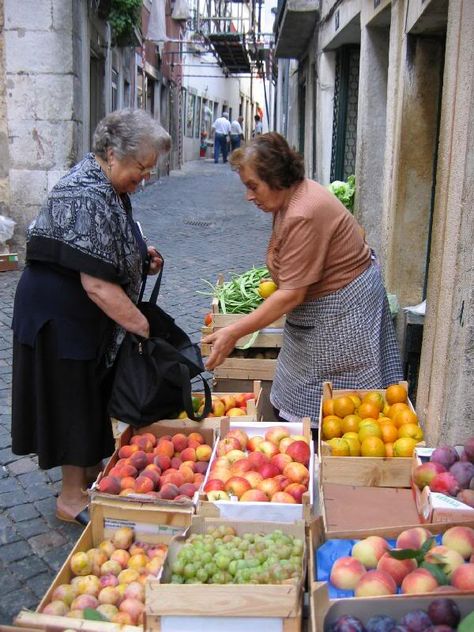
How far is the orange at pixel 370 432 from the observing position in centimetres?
302

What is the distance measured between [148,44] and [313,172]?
449 inches

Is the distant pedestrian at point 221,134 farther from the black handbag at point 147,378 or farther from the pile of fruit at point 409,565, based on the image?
the pile of fruit at point 409,565

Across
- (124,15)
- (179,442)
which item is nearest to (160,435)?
(179,442)

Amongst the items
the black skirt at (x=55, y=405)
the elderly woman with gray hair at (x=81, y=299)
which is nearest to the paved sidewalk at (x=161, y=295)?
the elderly woman with gray hair at (x=81, y=299)

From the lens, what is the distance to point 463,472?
252 cm

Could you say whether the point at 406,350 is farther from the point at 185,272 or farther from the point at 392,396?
the point at 185,272

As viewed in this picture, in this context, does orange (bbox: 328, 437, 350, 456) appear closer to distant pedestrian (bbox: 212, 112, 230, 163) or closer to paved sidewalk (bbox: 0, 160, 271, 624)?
paved sidewalk (bbox: 0, 160, 271, 624)

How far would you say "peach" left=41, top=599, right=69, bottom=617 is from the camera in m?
2.18

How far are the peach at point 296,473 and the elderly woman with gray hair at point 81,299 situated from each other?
2.80 ft

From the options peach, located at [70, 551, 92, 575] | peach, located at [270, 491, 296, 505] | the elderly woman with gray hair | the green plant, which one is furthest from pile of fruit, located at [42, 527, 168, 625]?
the green plant

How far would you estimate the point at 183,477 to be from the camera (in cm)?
289

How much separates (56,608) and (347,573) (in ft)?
2.95

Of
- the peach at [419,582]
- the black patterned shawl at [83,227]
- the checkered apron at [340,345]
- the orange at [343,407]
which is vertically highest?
the black patterned shawl at [83,227]

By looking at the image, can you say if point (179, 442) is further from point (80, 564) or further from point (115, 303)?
point (80, 564)
